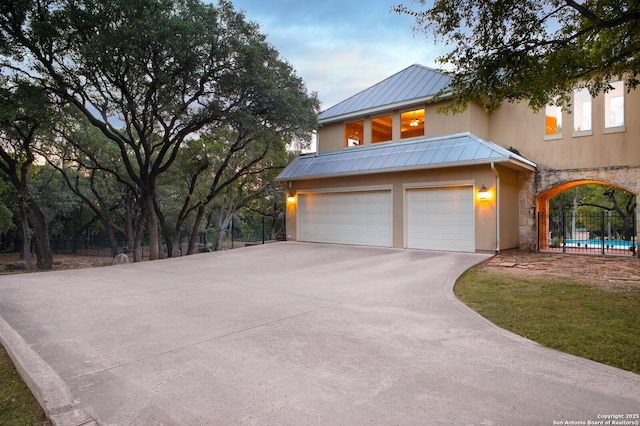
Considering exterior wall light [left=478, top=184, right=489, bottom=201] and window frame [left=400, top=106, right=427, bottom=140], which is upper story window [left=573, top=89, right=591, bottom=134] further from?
window frame [left=400, top=106, right=427, bottom=140]

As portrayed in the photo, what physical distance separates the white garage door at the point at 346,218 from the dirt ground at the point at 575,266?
13.7ft

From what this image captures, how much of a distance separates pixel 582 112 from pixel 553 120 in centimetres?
91

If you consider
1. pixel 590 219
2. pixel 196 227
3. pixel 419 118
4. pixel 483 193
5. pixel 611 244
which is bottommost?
pixel 611 244

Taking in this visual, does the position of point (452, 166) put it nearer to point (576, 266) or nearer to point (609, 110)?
point (576, 266)

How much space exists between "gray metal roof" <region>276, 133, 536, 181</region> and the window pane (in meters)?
1.30

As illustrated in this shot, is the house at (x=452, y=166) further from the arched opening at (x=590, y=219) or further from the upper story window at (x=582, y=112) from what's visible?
the arched opening at (x=590, y=219)

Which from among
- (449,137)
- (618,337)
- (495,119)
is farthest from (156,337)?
(495,119)

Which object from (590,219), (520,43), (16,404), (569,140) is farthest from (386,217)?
(590,219)

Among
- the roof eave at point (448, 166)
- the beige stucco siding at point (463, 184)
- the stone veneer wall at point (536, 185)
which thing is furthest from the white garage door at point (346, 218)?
the stone veneer wall at point (536, 185)

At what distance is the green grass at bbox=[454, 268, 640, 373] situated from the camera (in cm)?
371

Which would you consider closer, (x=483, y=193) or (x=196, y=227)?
(x=483, y=193)

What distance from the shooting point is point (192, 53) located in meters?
11.0

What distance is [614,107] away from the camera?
11523 mm

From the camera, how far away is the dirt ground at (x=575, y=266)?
7398mm
